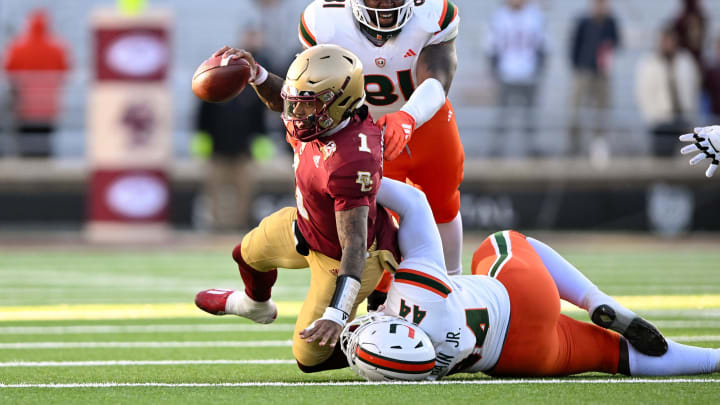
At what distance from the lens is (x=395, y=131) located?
14.2 ft

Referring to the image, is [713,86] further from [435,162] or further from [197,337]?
[197,337]

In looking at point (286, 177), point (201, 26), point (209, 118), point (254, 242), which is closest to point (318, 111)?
point (254, 242)

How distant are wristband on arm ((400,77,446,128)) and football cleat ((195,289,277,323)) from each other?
36.5 inches

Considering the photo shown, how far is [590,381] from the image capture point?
4.01 m

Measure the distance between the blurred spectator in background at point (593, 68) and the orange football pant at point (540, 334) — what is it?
28.7 feet

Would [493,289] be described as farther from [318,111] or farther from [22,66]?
[22,66]

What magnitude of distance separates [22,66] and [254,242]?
32.1 ft

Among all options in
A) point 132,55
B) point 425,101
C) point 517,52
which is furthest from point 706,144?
point 132,55

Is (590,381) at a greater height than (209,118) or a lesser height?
greater

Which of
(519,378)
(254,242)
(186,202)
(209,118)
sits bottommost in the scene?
(186,202)

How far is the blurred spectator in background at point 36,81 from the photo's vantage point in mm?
13414

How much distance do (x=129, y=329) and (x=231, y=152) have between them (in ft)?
21.6

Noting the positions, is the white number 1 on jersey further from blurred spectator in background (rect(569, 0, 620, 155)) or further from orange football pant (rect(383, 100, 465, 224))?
blurred spectator in background (rect(569, 0, 620, 155))

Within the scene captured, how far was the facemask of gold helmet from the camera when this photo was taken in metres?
4.07
